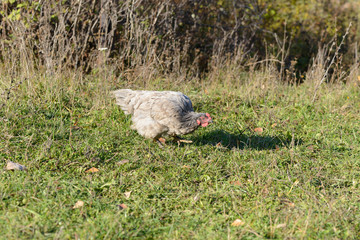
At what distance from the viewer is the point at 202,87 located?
22.6 feet

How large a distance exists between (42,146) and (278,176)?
2732mm

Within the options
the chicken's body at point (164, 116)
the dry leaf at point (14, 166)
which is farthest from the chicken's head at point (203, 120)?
the dry leaf at point (14, 166)

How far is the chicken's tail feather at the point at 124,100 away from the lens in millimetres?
5219

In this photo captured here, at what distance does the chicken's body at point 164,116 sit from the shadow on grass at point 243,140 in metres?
0.45

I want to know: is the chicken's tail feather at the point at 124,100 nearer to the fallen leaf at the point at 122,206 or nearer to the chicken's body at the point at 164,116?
the chicken's body at the point at 164,116

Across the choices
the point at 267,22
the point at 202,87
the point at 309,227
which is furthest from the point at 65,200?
the point at 267,22

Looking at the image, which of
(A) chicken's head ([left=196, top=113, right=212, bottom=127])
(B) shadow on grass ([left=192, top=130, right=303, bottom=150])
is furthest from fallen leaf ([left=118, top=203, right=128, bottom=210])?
(B) shadow on grass ([left=192, top=130, right=303, bottom=150])

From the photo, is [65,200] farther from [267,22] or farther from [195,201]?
[267,22]

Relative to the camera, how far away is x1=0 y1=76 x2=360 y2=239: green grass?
308 centimetres

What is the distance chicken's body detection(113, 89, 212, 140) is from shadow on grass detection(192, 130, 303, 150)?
45 centimetres

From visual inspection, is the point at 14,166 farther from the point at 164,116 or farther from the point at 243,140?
the point at 243,140

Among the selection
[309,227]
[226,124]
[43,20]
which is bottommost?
[226,124]

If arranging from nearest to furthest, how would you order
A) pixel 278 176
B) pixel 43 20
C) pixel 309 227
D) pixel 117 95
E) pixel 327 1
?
pixel 309 227 < pixel 278 176 < pixel 117 95 < pixel 43 20 < pixel 327 1

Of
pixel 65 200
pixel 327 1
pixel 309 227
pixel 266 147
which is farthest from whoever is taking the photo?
pixel 327 1
